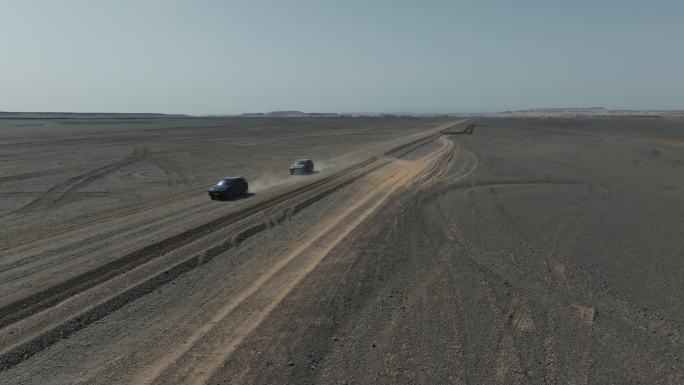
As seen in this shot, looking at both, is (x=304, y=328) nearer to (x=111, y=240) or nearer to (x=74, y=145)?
(x=111, y=240)

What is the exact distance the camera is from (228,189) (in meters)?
25.4

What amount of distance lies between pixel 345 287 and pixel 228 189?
14683 millimetres

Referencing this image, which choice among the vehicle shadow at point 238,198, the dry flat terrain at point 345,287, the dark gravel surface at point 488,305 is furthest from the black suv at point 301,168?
the dark gravel surface at point 488,305

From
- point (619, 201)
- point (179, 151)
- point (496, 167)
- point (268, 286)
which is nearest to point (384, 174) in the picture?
point (496, 167)

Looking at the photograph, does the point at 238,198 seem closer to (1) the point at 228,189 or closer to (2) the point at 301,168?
(1) the point at 228,189

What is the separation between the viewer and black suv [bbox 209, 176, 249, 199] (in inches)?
990

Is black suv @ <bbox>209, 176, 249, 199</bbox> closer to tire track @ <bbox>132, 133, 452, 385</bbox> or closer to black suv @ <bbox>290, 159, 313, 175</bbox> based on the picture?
tire track @ <bbox>132, 133, 452, 385</bbox>

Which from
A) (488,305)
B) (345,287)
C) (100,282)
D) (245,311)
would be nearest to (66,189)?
(100,282)

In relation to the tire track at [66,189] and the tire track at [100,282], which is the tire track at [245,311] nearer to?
the tire track at [100,282]

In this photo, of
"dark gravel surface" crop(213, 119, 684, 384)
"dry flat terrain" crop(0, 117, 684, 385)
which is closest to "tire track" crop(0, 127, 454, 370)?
"dry flat terrain" crop(0, 117, 684, 385)

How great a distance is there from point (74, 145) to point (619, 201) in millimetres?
68806

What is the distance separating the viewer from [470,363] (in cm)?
904

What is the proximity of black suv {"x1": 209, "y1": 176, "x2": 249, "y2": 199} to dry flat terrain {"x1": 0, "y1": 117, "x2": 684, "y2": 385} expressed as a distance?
4.03ft

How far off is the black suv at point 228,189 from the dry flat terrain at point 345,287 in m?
1.23
